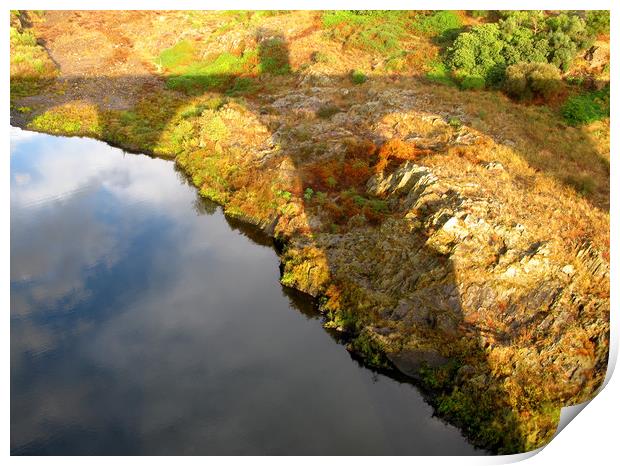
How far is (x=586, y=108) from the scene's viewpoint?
23781 mm

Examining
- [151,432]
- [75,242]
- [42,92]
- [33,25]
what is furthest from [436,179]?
[33,25]

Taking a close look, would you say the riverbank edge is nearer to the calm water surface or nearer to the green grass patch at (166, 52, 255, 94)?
the calm water surface

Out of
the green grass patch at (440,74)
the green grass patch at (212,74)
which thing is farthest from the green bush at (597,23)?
the green grass patch at (212,74)

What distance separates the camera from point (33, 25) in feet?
143

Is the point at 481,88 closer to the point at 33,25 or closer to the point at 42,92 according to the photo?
the point at 42,92

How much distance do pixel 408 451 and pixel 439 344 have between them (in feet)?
10.4

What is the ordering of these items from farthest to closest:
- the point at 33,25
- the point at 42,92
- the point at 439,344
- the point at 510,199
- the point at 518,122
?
the point at 33,25 → the point at 42,92 → the point at 518,122 → the point at 510,199 → the point at 439,344

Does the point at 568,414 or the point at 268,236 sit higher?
the point at 568,414

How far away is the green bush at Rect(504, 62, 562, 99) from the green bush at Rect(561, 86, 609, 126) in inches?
47.3

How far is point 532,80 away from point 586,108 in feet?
10.7

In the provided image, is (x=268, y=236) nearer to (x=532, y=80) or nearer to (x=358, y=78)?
(x=358, y=78)

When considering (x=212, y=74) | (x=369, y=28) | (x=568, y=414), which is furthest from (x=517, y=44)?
(x=568, y=414)

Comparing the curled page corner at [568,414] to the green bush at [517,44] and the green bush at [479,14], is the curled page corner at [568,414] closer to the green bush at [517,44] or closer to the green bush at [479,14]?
the green bush at [517,44]

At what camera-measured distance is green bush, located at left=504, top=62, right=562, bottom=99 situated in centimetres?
2509
